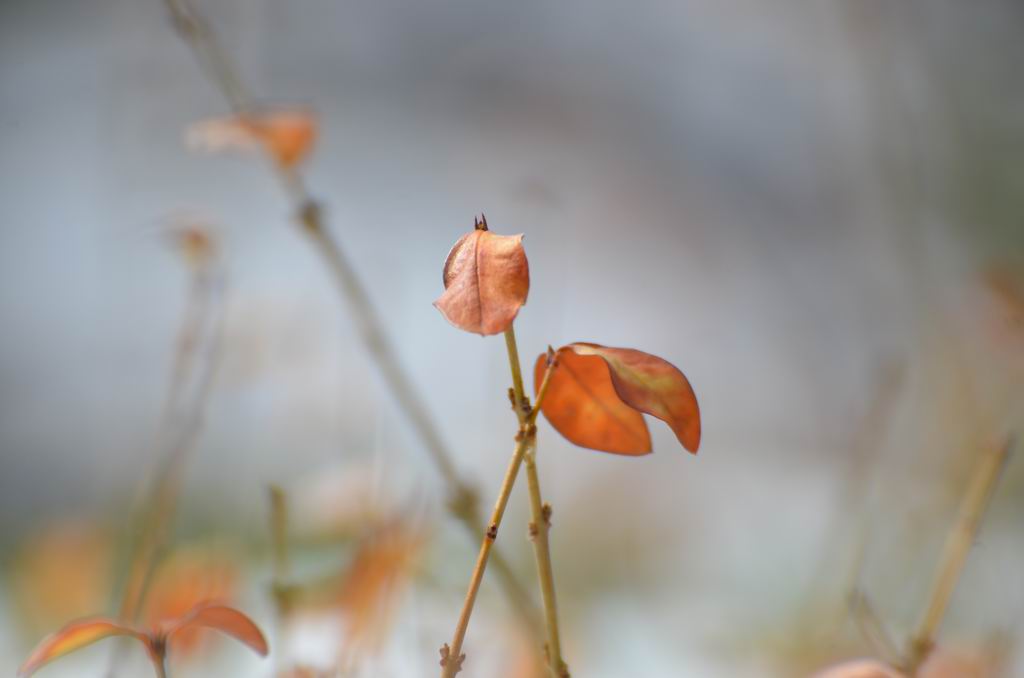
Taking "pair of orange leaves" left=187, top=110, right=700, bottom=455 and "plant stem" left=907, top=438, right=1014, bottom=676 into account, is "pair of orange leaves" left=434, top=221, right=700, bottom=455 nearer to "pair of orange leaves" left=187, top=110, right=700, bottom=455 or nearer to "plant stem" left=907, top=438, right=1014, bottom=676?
"pair of orange leaves" left=187, top=110, right=700, bottom=455

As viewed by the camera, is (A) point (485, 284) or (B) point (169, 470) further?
(B) point (169, 470)

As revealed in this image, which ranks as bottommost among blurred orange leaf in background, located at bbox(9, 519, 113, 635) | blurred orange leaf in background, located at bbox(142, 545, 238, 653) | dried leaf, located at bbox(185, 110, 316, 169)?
blurred orange leaf in background, located at bbox(142, 545, 238, 653)

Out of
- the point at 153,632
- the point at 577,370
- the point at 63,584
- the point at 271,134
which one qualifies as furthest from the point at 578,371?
the point at 63,584

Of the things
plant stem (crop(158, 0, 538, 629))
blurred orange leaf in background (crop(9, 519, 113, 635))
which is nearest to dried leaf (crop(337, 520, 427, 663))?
plant stem (crop(158, 0, 538, 629))

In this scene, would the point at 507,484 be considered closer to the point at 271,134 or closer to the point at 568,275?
the point at 271,134

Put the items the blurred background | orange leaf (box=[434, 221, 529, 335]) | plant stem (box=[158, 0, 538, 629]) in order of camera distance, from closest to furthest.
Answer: orange leaf (box=[434, 221, 529, 335]), plant stem (box=[158, 0, 538, 629]), the blurred background

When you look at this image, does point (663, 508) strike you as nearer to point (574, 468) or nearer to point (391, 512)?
point (574, 468)
